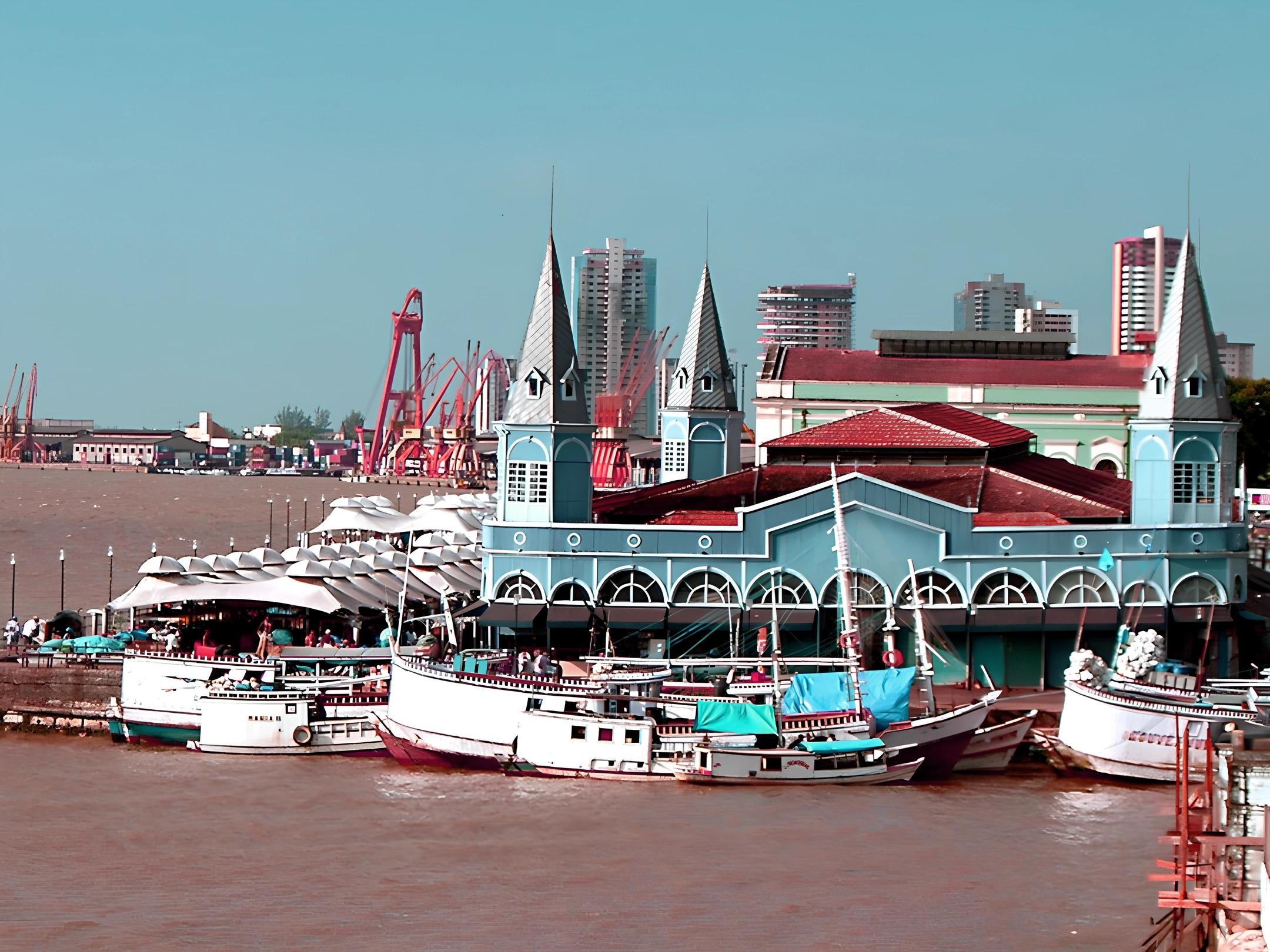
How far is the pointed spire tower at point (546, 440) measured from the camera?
42125mm

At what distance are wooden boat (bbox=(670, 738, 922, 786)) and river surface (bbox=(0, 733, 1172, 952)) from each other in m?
0.32

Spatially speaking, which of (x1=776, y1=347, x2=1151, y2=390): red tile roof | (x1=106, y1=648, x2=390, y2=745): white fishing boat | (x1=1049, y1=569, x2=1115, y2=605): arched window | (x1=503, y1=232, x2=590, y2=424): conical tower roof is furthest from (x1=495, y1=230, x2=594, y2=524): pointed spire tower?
(x1=776, y1=347, x2=1151, y2=390): red tile roof

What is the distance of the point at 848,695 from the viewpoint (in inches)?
1363

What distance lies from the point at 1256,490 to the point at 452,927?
73.1 metres

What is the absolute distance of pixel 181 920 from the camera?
24484 mm

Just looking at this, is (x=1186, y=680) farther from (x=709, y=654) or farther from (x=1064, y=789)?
(x=709, y=654)

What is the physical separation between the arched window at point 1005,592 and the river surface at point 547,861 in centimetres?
649

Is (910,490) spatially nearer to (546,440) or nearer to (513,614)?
(546,440)

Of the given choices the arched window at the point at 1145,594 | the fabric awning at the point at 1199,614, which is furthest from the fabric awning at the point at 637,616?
the fabric awning at the point at 1199,614

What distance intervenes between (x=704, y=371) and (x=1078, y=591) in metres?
17.9

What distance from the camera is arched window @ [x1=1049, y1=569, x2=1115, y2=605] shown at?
4075 cm

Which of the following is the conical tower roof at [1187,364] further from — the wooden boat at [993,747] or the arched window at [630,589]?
the arched window at [630,589]

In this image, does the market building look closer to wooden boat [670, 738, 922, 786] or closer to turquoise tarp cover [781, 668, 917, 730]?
turquoise tarp cover [781, 668, 917, 730]

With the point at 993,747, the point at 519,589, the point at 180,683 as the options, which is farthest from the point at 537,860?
the point at 519,589
